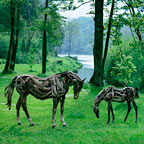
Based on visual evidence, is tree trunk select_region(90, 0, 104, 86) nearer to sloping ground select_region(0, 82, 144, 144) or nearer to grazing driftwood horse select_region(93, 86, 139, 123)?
sloping ground select_region(0, 82, 144, 144)

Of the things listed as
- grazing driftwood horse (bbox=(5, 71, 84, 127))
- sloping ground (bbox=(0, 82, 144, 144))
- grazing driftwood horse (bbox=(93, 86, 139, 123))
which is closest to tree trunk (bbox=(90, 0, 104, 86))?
sloping ground (bbox=(0, 82, 144, 144))

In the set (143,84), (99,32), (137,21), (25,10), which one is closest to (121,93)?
(99,32)

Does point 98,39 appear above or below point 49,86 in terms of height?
Result: above

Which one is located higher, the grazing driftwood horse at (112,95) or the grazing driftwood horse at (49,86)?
the grazing driftwood horse at (49,86)

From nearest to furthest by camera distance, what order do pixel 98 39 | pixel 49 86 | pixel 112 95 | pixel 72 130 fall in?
pixel 72 130 < pixel 49 86 < pixel 112 95 < pixel 98 39

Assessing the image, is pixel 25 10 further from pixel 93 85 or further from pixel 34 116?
pixel 34 116

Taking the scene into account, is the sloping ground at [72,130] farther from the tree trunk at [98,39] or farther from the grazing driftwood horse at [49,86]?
the tree trunk at [98,39]

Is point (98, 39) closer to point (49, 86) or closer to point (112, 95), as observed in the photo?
point (112, 95)

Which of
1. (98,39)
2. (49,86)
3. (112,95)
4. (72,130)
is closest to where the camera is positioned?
(72,130)

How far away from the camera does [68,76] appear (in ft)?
32.0

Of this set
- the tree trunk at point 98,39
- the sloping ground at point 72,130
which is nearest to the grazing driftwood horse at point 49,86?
the sloping ground at point 72,130

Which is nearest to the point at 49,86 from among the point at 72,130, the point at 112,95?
the point at 72,130

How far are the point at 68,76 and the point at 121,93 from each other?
225 cm

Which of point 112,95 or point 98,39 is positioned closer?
point 112,95
